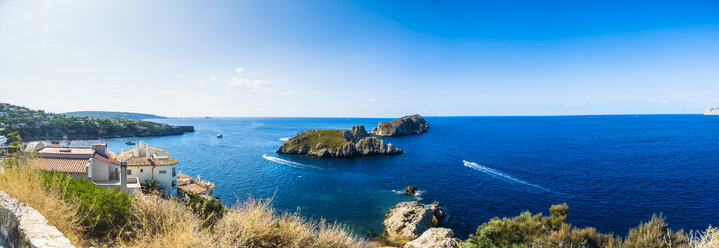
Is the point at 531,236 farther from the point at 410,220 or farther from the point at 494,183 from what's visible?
the point at 494,183

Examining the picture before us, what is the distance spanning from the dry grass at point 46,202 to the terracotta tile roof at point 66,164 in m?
11.4

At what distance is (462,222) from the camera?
28.9 m

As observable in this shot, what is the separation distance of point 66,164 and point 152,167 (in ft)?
23.8

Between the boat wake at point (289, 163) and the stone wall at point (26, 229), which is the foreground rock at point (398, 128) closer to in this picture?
the boat wake at point (289, 163)

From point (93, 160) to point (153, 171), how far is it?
22.4 feet

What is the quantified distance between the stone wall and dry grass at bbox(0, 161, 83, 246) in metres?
0.40

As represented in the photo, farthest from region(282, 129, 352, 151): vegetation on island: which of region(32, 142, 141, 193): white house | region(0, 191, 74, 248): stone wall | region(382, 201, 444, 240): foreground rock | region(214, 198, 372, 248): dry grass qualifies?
region(0, 191, 74, 248): stone wall

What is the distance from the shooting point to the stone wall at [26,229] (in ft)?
15.9

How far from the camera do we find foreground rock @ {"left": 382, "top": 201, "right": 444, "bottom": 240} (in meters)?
25.4

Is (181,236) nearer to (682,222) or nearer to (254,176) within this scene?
(682,222)

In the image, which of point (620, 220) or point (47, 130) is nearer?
point (620, 220)

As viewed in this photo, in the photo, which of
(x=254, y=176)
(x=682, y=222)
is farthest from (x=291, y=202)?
(x=682, y=222)

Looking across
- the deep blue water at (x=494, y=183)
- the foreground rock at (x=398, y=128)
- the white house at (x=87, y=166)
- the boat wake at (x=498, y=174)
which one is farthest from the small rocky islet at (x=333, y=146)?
the white house at (x=87, y=166)

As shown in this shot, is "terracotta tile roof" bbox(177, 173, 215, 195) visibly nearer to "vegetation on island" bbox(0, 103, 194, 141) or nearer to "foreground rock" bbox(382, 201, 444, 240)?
"foreground rock" bbox(382, 201, 444, 240)
